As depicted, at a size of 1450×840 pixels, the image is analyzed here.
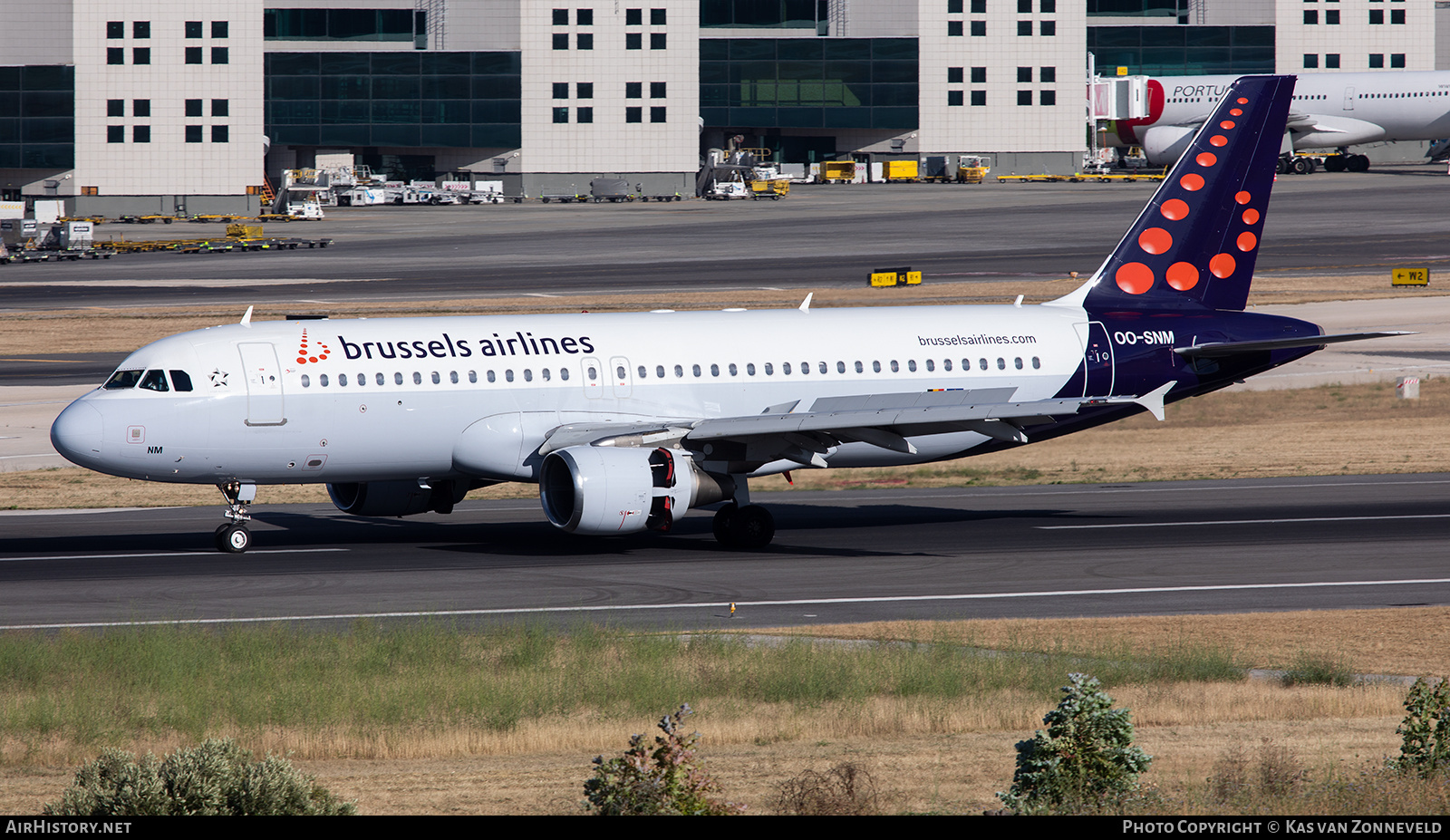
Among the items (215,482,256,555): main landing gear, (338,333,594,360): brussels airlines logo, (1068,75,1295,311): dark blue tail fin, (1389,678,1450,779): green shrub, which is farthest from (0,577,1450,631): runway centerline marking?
(1389,678,1450,779): green shrub

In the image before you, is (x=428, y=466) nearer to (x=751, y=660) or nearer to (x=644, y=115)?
(x=751, y=660)

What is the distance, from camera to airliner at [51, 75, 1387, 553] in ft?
105

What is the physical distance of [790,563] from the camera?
32938 mm

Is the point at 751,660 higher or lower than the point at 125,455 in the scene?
lower

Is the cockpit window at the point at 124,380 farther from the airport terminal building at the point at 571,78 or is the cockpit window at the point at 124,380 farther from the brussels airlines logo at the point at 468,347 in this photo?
the airport terminal building at the point at 571,78

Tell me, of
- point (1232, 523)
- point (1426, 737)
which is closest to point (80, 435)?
point (1232, 523)

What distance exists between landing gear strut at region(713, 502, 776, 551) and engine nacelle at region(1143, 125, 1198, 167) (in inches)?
4850

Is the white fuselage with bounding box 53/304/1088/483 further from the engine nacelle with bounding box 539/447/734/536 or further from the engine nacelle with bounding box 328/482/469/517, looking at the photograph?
the engine nacelle with bounding box 539/447/734/536

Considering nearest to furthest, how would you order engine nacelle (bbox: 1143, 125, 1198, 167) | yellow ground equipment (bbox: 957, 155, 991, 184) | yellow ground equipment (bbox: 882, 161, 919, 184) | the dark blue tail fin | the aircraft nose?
the aircraft nose < the dark blue tail fin < engine nacelle (bbox: 1143, 125, 1198, 167) < yellow ground equipment (bbox: 957, 155, 991, 184) < yellow ground equipment (bbox: 882, 161, 919, 184)

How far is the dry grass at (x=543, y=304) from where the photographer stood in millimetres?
71125

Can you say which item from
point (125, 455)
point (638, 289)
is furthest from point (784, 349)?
point (638, 289)

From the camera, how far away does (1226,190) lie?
132ft

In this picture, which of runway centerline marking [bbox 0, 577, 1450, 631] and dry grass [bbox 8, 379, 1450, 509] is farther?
dry grass [bbox 8, 379, 1450, 509]

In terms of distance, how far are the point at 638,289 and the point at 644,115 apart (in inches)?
3080
